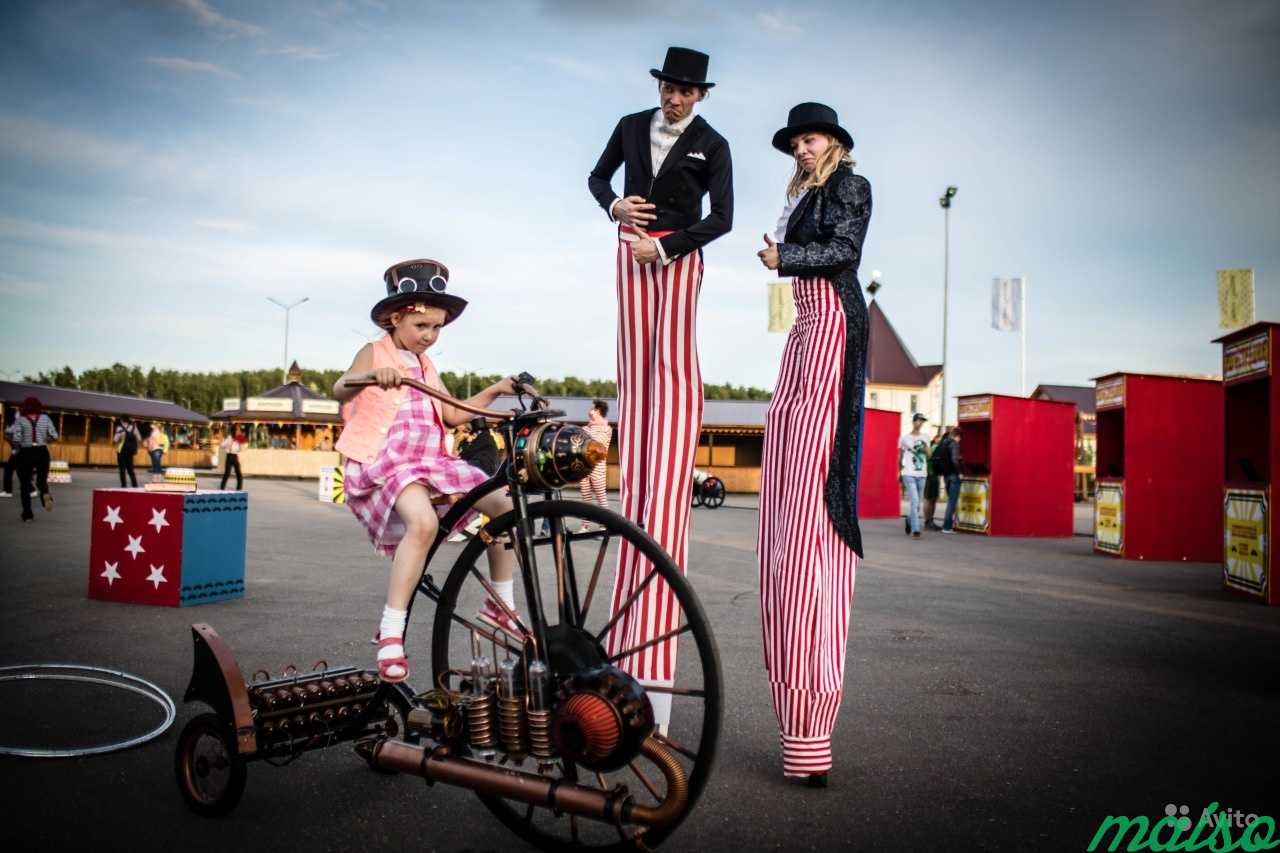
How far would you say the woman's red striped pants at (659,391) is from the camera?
328 cm

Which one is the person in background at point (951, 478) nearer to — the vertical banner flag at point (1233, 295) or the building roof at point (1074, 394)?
the vertical banner flag at point (1233, 295)

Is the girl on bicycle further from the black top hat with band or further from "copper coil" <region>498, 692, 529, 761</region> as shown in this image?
"copper coil" <region>498, 692, 529, 761</region>

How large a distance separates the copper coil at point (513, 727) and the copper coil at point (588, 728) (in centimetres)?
13

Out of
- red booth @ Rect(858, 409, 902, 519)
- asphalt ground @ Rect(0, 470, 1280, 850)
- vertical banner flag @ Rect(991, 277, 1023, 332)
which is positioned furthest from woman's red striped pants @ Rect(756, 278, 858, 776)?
vertical banner flag @ Rect(991, 277, 1023, 332)

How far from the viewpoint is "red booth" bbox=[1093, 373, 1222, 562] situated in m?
12.1

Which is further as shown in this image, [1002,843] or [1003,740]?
[1003,740]

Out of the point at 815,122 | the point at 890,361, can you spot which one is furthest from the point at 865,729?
the point at 890,361

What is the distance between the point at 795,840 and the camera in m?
2.53

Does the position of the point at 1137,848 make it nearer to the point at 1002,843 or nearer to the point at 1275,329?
the point at 1002,843

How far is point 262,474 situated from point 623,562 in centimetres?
4703

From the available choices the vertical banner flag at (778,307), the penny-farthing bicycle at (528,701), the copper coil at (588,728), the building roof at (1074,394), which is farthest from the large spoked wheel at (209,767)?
the building roof at (1074,394)

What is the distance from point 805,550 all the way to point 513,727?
124 cm

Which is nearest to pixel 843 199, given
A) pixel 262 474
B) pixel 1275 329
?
pixel 1275 329

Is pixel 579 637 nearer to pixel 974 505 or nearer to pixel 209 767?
pixel 209 767
